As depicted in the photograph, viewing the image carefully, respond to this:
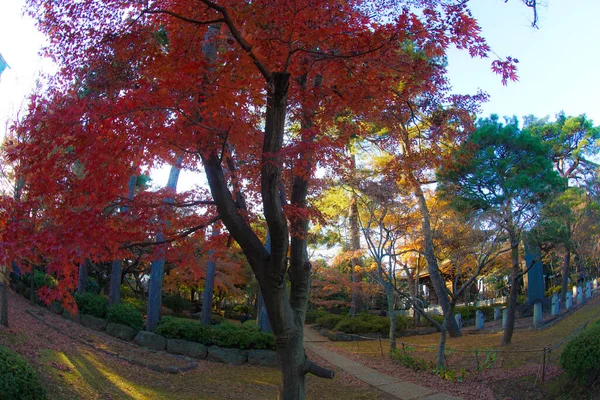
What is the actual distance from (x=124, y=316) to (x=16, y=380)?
28.7 ft

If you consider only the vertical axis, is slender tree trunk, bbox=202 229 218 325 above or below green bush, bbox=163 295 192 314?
above

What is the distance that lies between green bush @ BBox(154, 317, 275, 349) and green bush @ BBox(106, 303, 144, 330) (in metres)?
0.75

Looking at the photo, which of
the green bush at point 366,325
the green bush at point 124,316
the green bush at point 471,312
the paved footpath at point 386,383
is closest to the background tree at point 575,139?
the green bush at point 471,312

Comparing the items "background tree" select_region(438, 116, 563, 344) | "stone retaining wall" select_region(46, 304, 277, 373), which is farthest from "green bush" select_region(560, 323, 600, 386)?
"stone retaining wall" select_region(46, 304, 277, 373)

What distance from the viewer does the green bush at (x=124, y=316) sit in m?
13.4

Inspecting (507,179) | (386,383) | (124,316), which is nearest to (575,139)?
(507,179)

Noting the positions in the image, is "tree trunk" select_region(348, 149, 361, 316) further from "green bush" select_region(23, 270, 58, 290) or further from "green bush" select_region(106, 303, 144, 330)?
"green bush" select_region(23, 270, 58, 290)

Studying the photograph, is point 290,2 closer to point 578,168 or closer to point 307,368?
point 307,368

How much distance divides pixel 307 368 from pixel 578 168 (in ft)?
90.3

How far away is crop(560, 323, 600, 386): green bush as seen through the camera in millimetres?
6973

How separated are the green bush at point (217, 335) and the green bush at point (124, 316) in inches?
29.4

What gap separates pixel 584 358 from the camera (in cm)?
712

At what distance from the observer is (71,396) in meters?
6.68

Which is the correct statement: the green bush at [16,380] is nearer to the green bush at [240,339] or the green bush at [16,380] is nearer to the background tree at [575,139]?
the green bush at [240,339]
